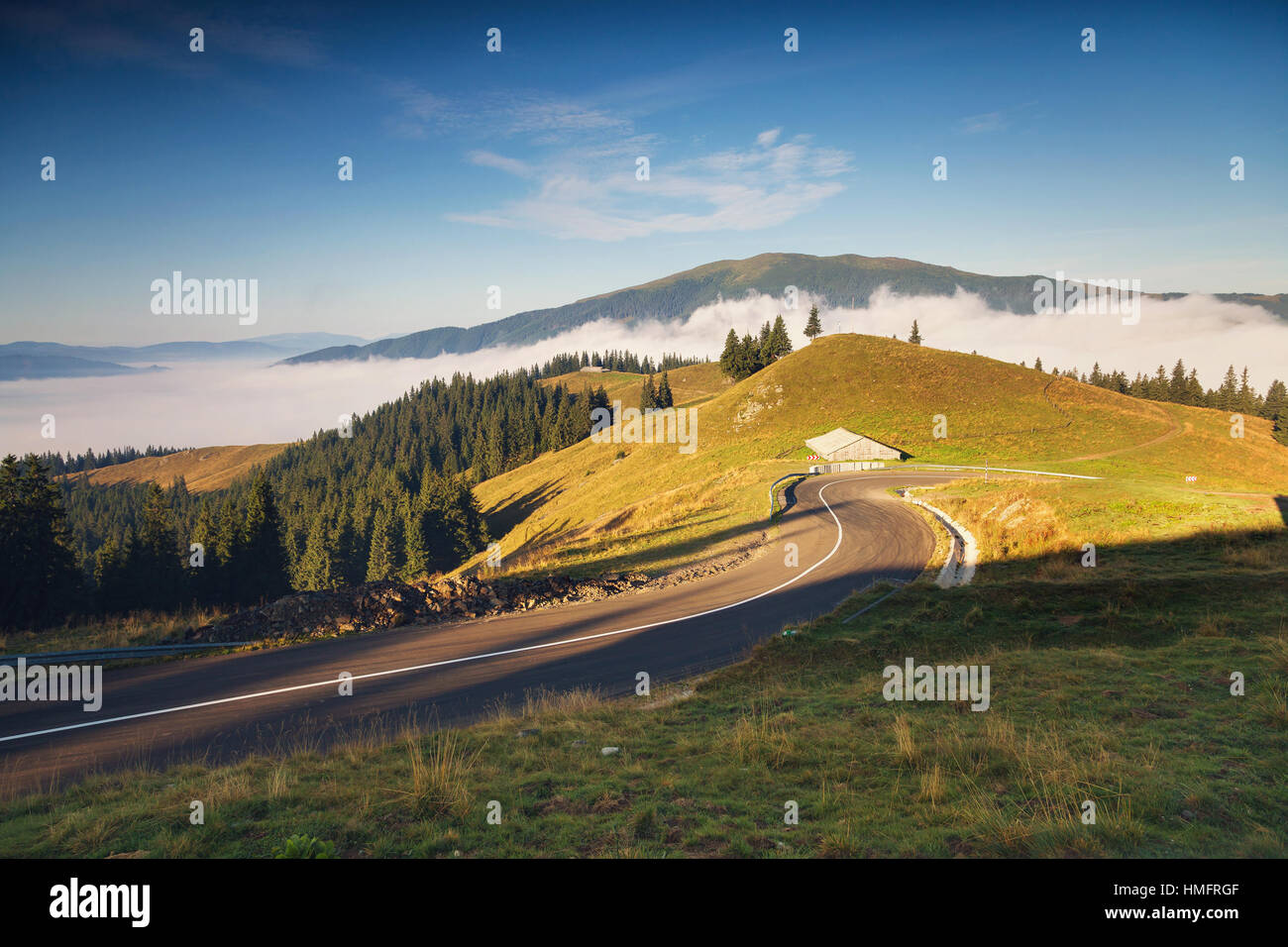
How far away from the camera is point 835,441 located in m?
66.9

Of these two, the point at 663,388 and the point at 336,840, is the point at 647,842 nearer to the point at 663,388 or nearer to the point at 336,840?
the point at 336,840

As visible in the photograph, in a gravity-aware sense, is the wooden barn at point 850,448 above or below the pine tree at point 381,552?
above

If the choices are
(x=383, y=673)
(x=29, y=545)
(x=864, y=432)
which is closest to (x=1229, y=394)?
(x=864, y=432)

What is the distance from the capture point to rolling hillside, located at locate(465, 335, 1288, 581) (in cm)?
4972

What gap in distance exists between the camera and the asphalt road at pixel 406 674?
1019 cm

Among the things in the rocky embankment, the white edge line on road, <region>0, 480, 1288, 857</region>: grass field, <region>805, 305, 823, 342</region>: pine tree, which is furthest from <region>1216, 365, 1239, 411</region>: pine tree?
→ the rocky embankment

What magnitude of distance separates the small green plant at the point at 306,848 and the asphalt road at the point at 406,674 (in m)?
5.27

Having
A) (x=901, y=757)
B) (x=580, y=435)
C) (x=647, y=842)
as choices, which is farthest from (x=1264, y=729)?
(x=580, y=435)

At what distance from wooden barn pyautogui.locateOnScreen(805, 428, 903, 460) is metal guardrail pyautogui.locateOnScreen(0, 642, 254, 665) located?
196 ft

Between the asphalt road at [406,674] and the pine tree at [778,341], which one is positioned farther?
the pine tree at [778,341]

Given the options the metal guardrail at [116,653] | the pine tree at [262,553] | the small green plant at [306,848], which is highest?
the small green plant at [306,848]

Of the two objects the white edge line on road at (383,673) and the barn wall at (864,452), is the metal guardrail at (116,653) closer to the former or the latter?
the white edge line on road at (383,673)

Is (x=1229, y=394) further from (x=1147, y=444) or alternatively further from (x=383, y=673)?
(x=383, y=673)

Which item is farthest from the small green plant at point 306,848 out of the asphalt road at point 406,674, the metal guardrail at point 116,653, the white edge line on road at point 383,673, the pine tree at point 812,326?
the pine tree at point 812,326
